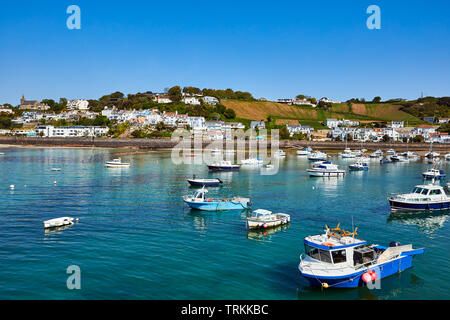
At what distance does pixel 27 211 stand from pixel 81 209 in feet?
16.8

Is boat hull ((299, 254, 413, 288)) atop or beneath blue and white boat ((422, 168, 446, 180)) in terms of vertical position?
beneath

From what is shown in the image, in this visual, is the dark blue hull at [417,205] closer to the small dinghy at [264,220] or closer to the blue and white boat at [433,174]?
the small dinghy at [264,220]

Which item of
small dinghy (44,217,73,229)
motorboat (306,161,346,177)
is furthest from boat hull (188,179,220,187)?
small dinghy (44,217,73,229)

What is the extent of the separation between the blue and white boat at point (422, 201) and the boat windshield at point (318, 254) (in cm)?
2236

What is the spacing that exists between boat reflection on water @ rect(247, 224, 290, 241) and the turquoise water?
0.81 feet

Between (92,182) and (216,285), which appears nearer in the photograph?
(216,285)

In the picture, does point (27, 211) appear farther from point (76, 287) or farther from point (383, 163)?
point (383, 163)

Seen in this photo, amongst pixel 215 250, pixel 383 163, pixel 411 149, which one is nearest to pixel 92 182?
pixel 215 250

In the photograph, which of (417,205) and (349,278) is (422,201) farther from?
(349,278)

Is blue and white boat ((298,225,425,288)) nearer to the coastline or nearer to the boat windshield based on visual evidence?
the boat windshield

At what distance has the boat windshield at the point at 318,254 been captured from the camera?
781 inches

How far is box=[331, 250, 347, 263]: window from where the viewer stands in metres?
19.7

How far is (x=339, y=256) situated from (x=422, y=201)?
963 inches
